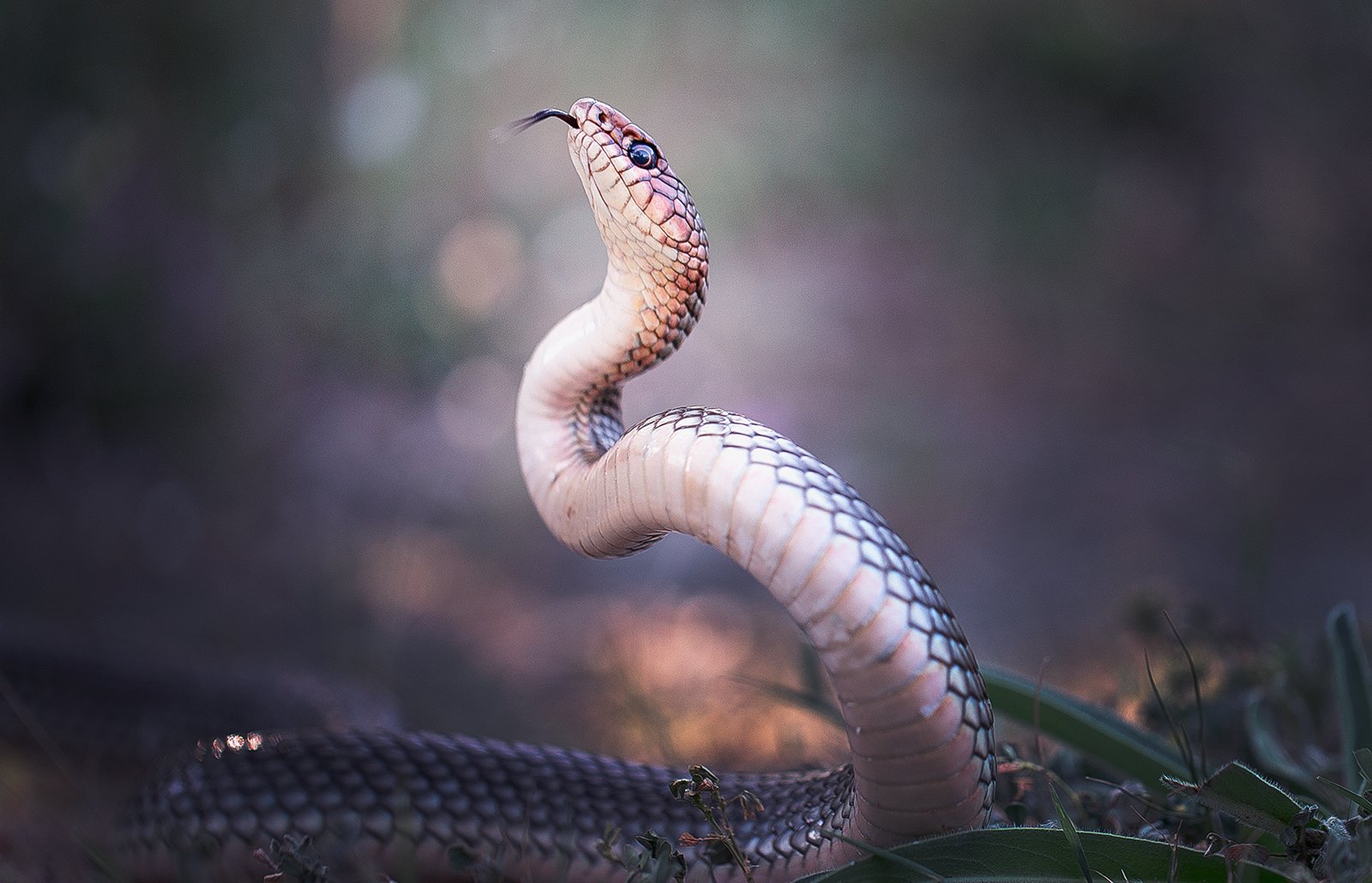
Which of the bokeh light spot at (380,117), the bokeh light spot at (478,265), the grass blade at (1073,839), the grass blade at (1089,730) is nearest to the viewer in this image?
the grass blade at (1073,839)

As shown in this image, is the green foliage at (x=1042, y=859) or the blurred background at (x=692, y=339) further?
the blurred background at (x=692, y=339)

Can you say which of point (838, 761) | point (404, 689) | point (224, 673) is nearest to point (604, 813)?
point (838, 761)

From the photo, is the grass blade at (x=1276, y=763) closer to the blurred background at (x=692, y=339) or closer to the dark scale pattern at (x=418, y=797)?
the dark scale pattern at (x=418, y=797)

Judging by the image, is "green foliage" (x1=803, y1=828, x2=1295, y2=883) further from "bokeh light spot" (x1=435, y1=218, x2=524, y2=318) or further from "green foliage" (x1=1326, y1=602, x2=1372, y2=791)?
"bokeh light spot" (x1=435, y1=218, x2=524, y2=318)

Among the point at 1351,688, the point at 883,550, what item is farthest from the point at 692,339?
the point at 883,550

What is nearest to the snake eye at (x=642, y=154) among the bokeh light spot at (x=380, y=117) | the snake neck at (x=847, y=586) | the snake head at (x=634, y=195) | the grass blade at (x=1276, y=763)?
the snake head at (x=634, y=195)

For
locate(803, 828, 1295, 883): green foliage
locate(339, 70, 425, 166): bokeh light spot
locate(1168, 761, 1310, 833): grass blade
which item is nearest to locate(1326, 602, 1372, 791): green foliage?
locate(1168, 761, 1310, 833): grass blade

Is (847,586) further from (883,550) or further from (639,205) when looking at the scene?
(639,205)
